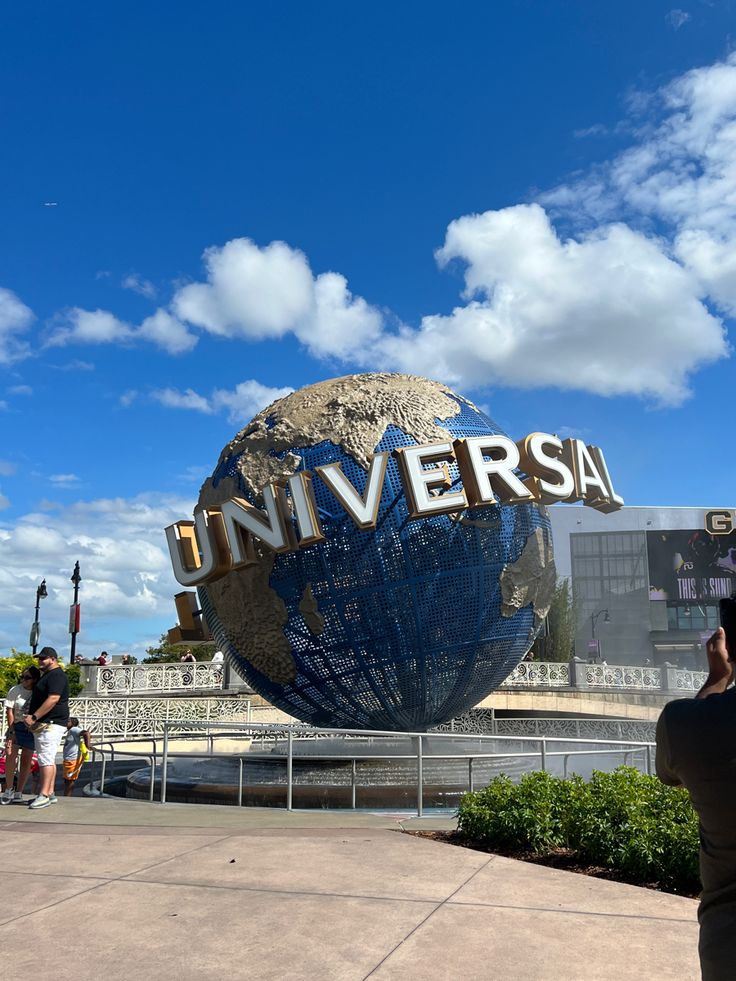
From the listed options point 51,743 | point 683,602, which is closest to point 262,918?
point 51,743

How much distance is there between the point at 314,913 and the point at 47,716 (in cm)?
493

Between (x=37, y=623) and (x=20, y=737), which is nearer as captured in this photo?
(x=20, y=737)

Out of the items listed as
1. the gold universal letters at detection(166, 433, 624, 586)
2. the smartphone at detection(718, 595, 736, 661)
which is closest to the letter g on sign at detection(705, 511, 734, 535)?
the gold universal letters at detection(166, 433, 624, 586)

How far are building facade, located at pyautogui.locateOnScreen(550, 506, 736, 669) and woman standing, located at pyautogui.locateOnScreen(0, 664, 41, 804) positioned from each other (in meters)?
40.4

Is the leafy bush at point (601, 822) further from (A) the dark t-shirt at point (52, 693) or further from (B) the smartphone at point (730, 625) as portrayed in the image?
(A) the dark t-shirt at point (52, 693)

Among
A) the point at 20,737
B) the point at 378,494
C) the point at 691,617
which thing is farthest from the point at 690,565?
the point at 20,737

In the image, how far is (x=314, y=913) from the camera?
188 inches

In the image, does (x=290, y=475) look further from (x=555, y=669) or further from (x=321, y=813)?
(x=555, y=669)

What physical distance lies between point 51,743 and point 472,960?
5.95 m

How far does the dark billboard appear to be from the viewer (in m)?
46.4

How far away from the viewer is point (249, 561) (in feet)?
34.0

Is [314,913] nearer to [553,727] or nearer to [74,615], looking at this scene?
[553,727]

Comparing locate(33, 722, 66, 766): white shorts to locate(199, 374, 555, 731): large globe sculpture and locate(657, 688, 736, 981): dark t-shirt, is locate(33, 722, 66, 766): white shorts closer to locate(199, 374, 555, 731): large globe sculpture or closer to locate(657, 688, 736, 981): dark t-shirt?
locate(199, 374, 555, 731): large globe sculpture

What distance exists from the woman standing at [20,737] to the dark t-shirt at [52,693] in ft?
1.00
